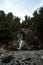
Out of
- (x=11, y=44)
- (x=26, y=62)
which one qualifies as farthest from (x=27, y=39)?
(x=26, y=62)

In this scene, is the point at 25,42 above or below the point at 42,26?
below

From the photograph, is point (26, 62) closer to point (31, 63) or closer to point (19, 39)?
point (31, 63)

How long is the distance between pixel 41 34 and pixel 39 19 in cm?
198

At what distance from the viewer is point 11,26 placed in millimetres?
28094

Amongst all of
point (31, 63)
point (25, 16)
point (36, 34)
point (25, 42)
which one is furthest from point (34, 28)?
point (31, 63)

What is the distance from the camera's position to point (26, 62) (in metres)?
13.8

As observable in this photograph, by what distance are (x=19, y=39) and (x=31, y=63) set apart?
38.0 feet

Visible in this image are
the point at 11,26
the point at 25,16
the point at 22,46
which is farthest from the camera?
the point at 25,16

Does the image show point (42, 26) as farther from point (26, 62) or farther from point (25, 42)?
point (26, 62)

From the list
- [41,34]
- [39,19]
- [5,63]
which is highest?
[39,19]

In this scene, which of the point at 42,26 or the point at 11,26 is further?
the point at 11,26

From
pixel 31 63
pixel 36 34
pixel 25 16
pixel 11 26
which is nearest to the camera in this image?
pixel 31 63

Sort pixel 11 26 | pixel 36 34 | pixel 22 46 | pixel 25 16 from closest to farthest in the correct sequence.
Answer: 1. pixel 22 46
2. pixel 36 34
3. pixel 11 26
4. pixel 25 16

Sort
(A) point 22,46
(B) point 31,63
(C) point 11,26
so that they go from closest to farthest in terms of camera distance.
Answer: (B) point 31,63 → (A) point 22,46 → (C) point 11,26
